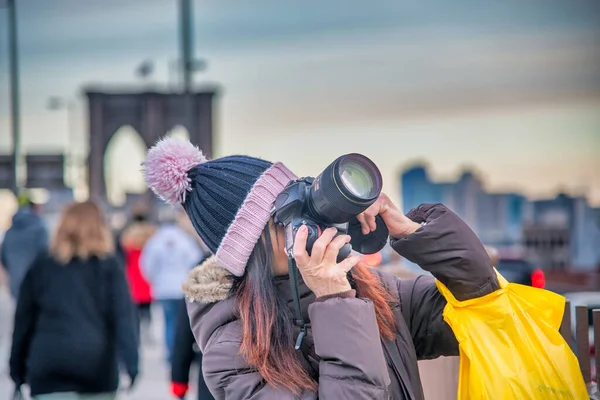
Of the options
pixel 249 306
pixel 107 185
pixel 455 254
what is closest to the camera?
pixel 249 306

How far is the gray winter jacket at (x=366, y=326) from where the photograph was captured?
75.6 inches

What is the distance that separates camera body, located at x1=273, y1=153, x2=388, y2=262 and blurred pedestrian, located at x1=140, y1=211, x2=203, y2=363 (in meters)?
6.96

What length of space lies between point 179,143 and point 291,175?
35cm

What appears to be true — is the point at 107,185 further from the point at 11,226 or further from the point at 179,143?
the point at 179,143

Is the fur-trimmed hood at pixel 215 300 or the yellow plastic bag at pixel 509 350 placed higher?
the fur-trimmed hood at pixel 215 300

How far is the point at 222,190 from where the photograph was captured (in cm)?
221

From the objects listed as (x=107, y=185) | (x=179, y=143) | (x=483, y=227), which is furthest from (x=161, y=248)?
(x=107, y=185)

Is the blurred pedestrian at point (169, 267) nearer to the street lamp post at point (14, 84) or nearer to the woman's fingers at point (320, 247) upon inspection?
the woman's fingers at point (320, 247)

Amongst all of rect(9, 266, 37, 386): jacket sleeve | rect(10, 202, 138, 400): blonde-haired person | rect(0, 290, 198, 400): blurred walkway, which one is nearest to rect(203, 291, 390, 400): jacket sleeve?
rect(10, 202, 138, 400): blonde-haired person

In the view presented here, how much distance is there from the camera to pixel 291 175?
220 centimetres

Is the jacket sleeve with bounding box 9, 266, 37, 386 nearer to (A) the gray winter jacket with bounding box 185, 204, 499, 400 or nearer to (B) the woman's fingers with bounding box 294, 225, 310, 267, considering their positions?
(A) the gray winter jacket with bounding box 185, 204, 499, 400

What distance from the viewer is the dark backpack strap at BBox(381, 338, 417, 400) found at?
2113 mm

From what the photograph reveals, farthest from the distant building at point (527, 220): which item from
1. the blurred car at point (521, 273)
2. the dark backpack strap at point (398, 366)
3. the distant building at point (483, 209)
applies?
the dark backpack strap at point (398, 366)

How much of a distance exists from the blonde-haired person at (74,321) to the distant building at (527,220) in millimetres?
10175
